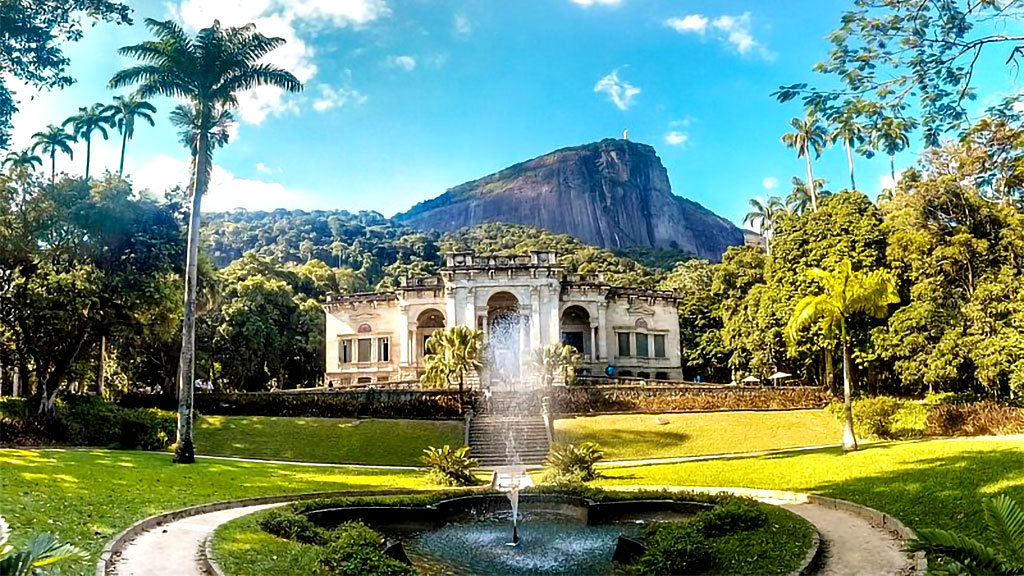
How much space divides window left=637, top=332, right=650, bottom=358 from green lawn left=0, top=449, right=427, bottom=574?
78.0 ft

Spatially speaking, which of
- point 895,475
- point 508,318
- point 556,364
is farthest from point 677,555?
point 508,318

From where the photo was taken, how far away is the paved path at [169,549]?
7.15m

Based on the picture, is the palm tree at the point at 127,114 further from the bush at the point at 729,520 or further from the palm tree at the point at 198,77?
the bush at the point at 729,520

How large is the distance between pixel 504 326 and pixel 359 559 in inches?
1230

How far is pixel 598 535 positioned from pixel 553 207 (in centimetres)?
1415

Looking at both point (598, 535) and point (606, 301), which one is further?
point (606, 301)

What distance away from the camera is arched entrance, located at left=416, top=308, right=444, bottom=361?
39.3 meters

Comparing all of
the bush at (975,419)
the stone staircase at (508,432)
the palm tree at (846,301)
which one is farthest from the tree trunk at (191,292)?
the bush at (975,419)

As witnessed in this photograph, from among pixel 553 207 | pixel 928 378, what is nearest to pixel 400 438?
pixel 553 207

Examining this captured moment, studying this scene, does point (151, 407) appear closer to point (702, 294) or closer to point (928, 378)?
point (928, 378)

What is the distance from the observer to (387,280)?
50.1 meters

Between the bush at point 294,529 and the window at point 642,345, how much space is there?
32488 mm

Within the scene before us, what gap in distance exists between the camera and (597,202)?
75.1ft

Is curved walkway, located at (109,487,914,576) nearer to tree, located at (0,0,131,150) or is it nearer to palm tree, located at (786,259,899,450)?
tree, located at (0,0,131,150)
